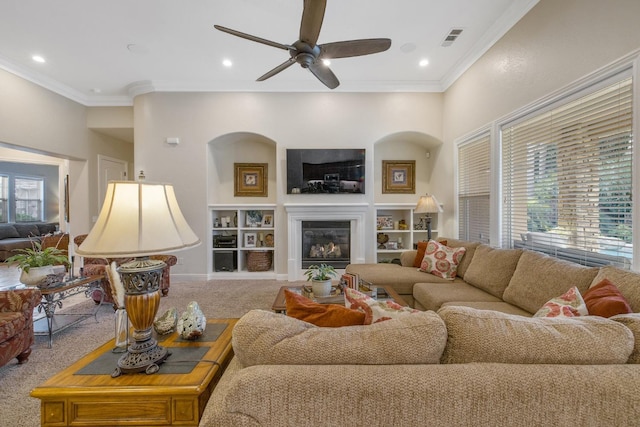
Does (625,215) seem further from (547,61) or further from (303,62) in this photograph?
(303,62)

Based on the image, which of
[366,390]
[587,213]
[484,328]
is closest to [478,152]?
[587,213]

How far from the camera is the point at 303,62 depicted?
2.43 m

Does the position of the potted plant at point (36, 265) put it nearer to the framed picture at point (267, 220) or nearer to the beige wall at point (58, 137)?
the beige wall at point (58, 137)

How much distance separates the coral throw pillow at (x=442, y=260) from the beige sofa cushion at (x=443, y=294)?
222 mm

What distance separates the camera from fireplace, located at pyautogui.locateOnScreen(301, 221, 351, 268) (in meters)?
4.75

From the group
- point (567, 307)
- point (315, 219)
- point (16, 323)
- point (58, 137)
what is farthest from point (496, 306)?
point (58, 137)

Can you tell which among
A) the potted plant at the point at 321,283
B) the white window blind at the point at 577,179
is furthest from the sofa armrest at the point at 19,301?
the white window blind at the point at 577,179

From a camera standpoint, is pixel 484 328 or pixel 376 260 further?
pixel 376 260

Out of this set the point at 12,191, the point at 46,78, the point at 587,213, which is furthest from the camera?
the point at 12,191

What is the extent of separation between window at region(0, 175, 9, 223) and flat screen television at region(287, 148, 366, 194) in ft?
29.0

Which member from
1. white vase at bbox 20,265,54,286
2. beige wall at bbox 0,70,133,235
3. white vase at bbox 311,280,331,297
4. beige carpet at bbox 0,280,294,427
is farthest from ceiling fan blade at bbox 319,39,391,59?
beige wall at bbox 0,70,133,235

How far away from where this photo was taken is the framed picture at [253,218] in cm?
494

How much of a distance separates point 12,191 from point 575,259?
12230 millimetres

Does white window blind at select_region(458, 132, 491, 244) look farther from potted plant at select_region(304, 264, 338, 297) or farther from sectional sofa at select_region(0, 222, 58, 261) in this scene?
sectional sofa at select_region(0, 222, 58, 261)
